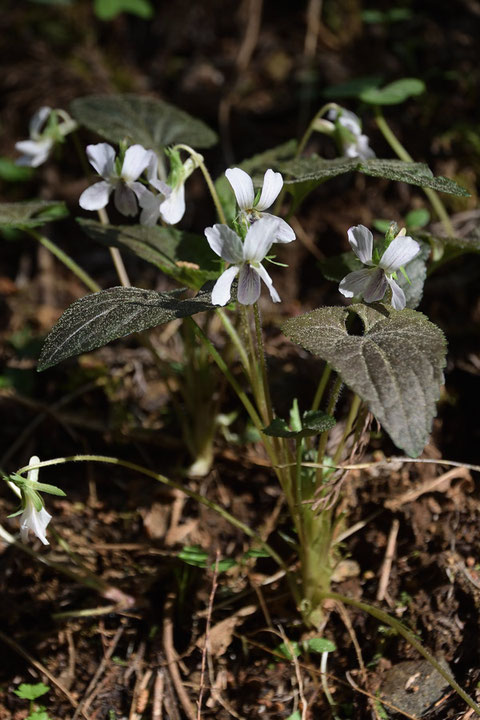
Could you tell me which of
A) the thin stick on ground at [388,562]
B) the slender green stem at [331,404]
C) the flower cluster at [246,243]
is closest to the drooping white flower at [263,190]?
the flower cluster at [246,243]

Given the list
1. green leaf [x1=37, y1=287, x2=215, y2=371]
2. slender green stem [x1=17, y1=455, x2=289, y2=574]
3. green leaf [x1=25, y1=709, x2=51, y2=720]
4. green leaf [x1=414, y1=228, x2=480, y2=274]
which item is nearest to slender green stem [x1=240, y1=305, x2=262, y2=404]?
green leaf [x1=37, y1=287, x2=215, y2=371]

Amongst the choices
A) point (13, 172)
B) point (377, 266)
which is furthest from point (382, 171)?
point (13, 172)

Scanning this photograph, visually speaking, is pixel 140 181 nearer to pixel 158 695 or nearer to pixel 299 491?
pixel 299 491

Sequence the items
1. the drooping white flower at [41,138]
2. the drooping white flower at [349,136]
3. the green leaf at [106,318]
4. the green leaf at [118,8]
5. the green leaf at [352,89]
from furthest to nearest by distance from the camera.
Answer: the green leaf at [118,8] < the green leaf at [352,89] < the drooping white flower at [41,138] < the drooping white flower at [349,136] < the green leaf at [106,318]

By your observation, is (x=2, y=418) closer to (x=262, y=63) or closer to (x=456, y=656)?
(x=456, y=656)

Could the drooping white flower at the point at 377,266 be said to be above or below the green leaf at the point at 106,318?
above

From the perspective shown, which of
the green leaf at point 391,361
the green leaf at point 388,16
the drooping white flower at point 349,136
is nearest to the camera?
the green leaf at point 391,361

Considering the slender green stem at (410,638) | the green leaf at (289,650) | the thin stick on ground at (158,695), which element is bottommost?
the thin stick on ground at (158,695)

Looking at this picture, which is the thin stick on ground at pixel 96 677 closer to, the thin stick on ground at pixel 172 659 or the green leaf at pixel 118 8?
the thin stick on ground at pixel 172 659
